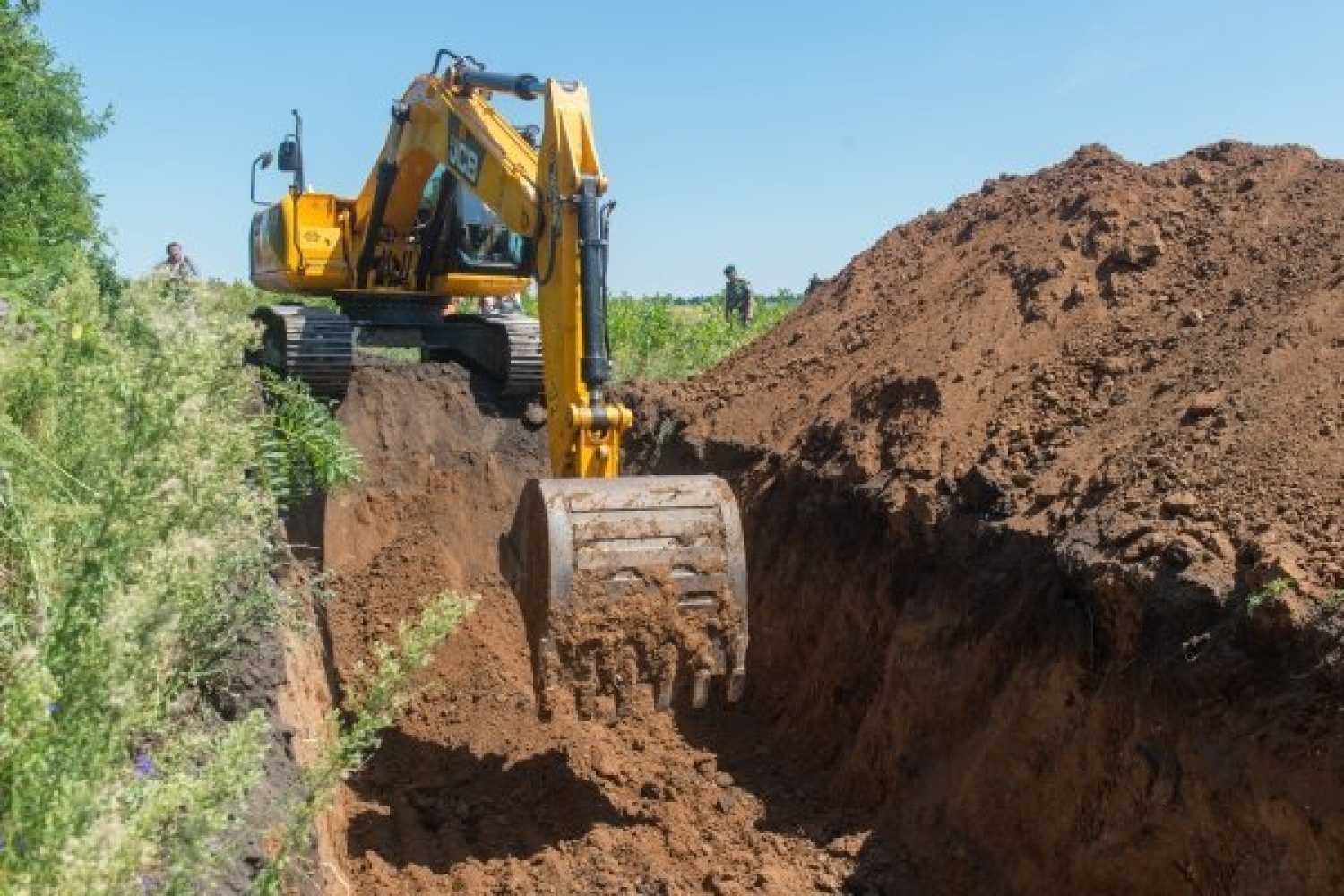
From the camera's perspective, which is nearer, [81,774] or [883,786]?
[81,774]

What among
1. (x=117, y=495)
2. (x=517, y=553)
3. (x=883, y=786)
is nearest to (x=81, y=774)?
(x=117, y=495)

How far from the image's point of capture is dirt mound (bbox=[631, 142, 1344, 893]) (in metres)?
4.19

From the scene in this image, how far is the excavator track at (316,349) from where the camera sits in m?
8.92

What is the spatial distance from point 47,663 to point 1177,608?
3.62 metres

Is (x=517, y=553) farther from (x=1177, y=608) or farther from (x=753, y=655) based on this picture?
(x=1177, y=608)

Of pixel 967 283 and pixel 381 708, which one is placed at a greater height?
pixel 967 283

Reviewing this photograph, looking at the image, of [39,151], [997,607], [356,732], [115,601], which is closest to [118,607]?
[115,601]

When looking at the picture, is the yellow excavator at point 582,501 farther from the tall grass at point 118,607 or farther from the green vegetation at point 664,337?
the green vegetation at point 664,337

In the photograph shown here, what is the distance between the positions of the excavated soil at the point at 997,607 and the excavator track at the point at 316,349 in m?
0.85

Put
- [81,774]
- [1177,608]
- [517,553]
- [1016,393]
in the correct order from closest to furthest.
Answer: [81,774], [1177,608], [517,553], [1016,393]

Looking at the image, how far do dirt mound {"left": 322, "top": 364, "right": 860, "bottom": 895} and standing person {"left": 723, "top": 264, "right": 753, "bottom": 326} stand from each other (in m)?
14.9

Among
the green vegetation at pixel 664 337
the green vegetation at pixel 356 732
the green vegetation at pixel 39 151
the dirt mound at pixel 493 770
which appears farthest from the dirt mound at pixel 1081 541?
the green vegetation at pixel 39 151

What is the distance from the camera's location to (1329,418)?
5039mm

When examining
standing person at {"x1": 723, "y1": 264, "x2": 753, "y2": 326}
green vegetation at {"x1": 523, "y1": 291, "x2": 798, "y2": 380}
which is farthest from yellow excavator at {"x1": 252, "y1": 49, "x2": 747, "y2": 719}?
standing person at {"x1": 723, "y1": 264, "x2": 753, "y2": 326}
